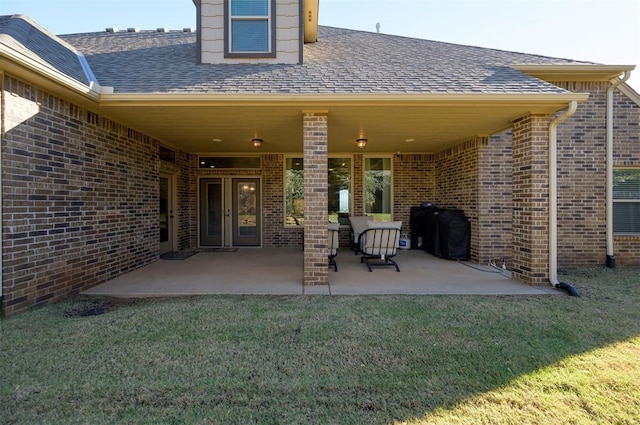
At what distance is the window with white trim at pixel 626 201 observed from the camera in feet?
20.0

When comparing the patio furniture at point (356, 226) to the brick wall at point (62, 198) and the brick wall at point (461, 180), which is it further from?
the brick wall at point (62, 198)

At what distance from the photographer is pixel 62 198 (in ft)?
13.2

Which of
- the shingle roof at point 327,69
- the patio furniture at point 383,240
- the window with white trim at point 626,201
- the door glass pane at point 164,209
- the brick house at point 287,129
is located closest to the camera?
the brick house at point 287,129

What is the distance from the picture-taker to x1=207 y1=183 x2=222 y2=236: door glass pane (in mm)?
8688

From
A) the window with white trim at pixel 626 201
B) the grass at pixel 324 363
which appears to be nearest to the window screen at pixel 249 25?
the grass at pixel 324 363

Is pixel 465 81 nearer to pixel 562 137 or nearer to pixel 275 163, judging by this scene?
pixel 562 137

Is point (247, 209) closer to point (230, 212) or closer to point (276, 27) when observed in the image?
point (230, 212)

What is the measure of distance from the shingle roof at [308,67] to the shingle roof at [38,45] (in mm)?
20

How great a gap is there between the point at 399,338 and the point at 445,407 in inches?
36.2

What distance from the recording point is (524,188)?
4.64 metres

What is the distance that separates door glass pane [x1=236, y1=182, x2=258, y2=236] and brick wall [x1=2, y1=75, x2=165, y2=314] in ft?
10.2

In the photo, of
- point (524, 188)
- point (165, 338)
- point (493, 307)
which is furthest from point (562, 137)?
point (165, 338)

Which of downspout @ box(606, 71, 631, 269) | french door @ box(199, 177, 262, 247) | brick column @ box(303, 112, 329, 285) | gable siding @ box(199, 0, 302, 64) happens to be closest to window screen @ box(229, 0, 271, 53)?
gable siding @ box(199, 0, 302, 64)

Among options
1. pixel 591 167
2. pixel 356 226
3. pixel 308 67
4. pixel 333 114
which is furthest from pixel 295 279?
pixel 591 167
